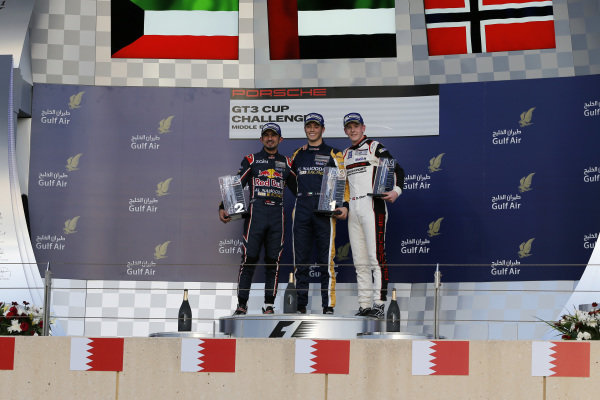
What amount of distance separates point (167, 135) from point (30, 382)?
3.85 metres

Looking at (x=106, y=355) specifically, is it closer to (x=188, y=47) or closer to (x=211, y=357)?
(x=211, y=357)

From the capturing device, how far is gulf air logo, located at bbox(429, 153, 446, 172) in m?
8.47

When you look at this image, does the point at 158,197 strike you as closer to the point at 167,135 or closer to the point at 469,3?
the point at 167,135

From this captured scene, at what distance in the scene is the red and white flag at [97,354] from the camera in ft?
17.2

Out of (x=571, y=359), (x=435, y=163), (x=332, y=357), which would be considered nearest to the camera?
(x=571, y=359)

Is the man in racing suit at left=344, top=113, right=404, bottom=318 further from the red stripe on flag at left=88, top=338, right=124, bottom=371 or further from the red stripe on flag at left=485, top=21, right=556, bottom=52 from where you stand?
the red stripe on flag at left=88, top=338, right=124, bottom=371

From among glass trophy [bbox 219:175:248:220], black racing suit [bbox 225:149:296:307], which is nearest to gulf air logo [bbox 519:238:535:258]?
black racing suit [bbox 225:149:296:307]

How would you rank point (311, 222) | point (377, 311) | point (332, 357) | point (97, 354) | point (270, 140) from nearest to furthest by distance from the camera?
1. point (332, 357)
2. point (97, 354)
3. point (377, 311)
4. point (311, 222)
5. point (270, 140)

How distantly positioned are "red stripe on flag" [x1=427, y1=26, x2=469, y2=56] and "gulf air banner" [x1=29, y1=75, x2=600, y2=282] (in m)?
0.36

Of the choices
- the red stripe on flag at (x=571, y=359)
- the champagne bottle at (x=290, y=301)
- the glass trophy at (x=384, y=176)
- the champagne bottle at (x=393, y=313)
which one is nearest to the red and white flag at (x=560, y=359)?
the red stripe on flag at (x=571, y=359)

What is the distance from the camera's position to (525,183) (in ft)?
27.1

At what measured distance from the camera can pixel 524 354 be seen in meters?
5.05

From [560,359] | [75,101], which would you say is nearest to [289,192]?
[75,101]

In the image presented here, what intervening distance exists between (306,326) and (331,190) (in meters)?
1.48
